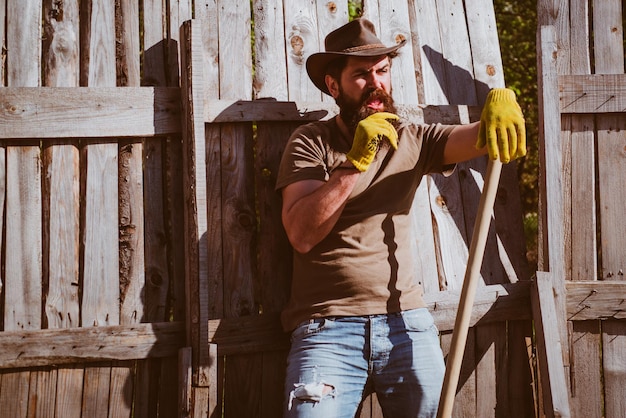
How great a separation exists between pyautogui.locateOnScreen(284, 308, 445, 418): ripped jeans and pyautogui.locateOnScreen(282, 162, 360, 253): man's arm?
396 millimetres

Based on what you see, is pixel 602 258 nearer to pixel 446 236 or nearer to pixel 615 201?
pixel 615 201

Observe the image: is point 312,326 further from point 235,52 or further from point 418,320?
point 235,52

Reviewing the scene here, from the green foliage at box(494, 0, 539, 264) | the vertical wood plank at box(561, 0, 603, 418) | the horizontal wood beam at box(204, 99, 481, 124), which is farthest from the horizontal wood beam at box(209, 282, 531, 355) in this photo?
the green foliage at box(494, 0, 539, 264)

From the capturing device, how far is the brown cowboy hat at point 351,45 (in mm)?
3377

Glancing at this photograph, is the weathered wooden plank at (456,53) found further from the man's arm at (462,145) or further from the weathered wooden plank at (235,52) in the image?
the weathered wooden plank at (235,52)

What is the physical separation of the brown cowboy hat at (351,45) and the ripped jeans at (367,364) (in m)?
1.28

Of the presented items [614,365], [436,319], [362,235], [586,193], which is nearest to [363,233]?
[362,235]

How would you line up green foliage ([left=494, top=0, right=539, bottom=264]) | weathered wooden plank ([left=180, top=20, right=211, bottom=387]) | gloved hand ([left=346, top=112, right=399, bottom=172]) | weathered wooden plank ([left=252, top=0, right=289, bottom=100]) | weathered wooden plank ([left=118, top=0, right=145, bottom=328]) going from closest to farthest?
1. gloved hand ([left=346, top=112, right=399, bottom=172])
2. weathered wooden plank ([left=180, top=20, right=211, bottom=387])
3. weathered wooden plank ([left=118, top=0, right=145, bottom=328])
4. weathered wooden plank ([left=252, top=0, right=289, bottom=100])
5. green foliage ([left=494, top=0, right=539, bottom=264])

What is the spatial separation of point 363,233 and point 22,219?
1.68 meters

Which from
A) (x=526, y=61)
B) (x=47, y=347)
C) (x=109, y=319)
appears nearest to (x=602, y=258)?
(x=109, y=319)

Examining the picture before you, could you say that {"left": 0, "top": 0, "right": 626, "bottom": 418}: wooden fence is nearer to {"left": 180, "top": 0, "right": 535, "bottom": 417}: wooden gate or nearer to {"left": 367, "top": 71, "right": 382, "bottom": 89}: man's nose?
{"left": 180, "top": 0, "right": 535, "bottom": 417}: wooden gate

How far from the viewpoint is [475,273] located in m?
2.99

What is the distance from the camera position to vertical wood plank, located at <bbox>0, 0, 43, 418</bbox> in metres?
3.36

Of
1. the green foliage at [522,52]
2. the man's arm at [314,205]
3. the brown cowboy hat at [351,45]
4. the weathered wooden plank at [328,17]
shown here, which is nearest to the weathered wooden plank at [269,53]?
the weathered wooden plank at [328,17]
